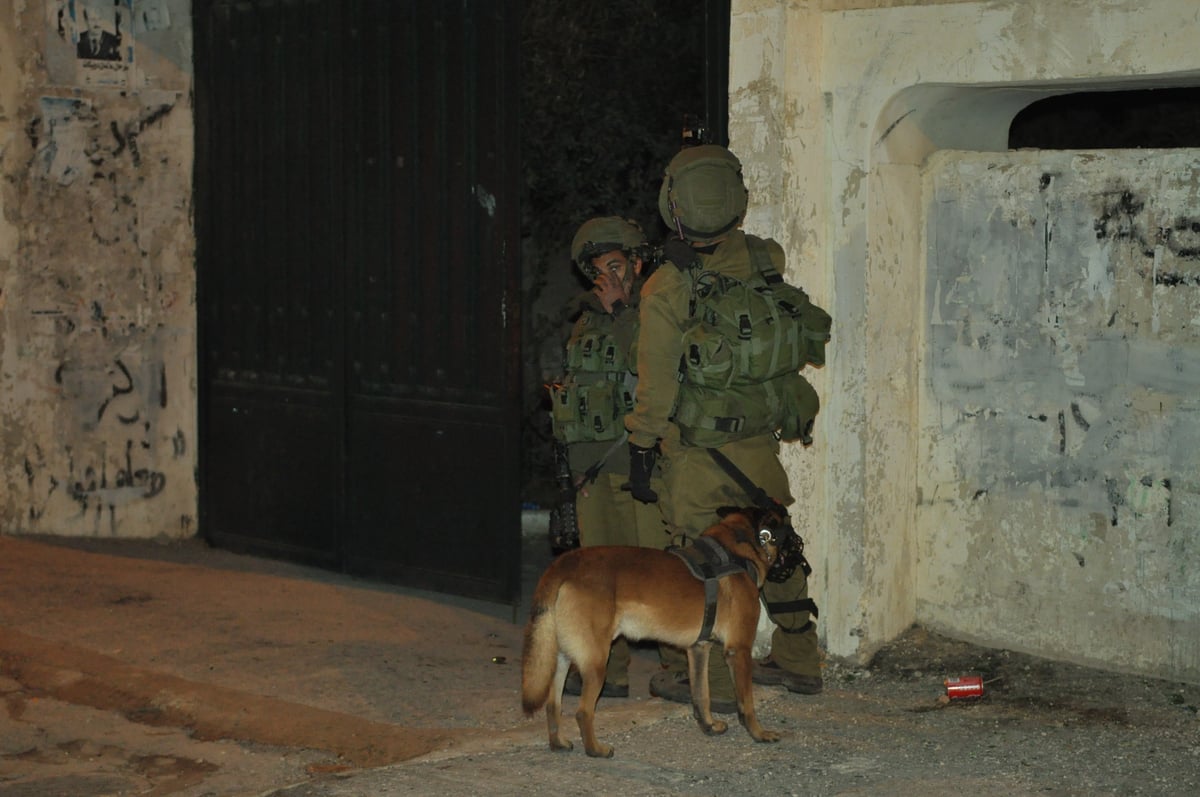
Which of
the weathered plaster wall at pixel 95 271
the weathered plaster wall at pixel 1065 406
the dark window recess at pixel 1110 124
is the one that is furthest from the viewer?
the dark window recess at pixel 1110 124

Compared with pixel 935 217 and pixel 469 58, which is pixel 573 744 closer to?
pixel 935 217

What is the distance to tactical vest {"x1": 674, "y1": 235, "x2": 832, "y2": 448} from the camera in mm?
5188

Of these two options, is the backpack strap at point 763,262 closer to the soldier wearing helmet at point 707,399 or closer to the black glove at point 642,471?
the soldier wearing helmet at point 707,399

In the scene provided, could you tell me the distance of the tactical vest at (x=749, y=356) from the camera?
17.0 ft

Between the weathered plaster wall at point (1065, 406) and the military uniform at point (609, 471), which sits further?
the military uniform at point (609, 471)

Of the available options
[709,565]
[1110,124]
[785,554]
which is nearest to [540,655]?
[709,565]

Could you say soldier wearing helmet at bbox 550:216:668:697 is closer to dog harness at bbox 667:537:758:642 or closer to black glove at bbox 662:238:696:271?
black glove at bbox 662:238:696:271

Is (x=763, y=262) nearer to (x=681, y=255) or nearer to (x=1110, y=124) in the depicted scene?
(x=681, y=255)

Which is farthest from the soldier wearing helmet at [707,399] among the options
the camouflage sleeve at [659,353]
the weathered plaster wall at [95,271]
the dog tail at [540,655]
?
the weathered plaster wall at [95,271]

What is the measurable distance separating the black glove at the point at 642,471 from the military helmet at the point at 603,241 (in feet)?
2.88

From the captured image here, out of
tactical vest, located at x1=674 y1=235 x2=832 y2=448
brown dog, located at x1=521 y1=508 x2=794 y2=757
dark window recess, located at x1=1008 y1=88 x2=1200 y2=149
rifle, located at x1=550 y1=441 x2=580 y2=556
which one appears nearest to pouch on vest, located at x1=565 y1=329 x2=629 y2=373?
rifle, located at x1=550 y1=441 x2=580 y2=556

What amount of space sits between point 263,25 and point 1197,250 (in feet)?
16.4

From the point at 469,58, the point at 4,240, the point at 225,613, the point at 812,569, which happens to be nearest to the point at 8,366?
the point at 4,240

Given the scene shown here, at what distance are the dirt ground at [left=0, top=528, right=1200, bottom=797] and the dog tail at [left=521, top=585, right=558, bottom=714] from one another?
0.24 meters
